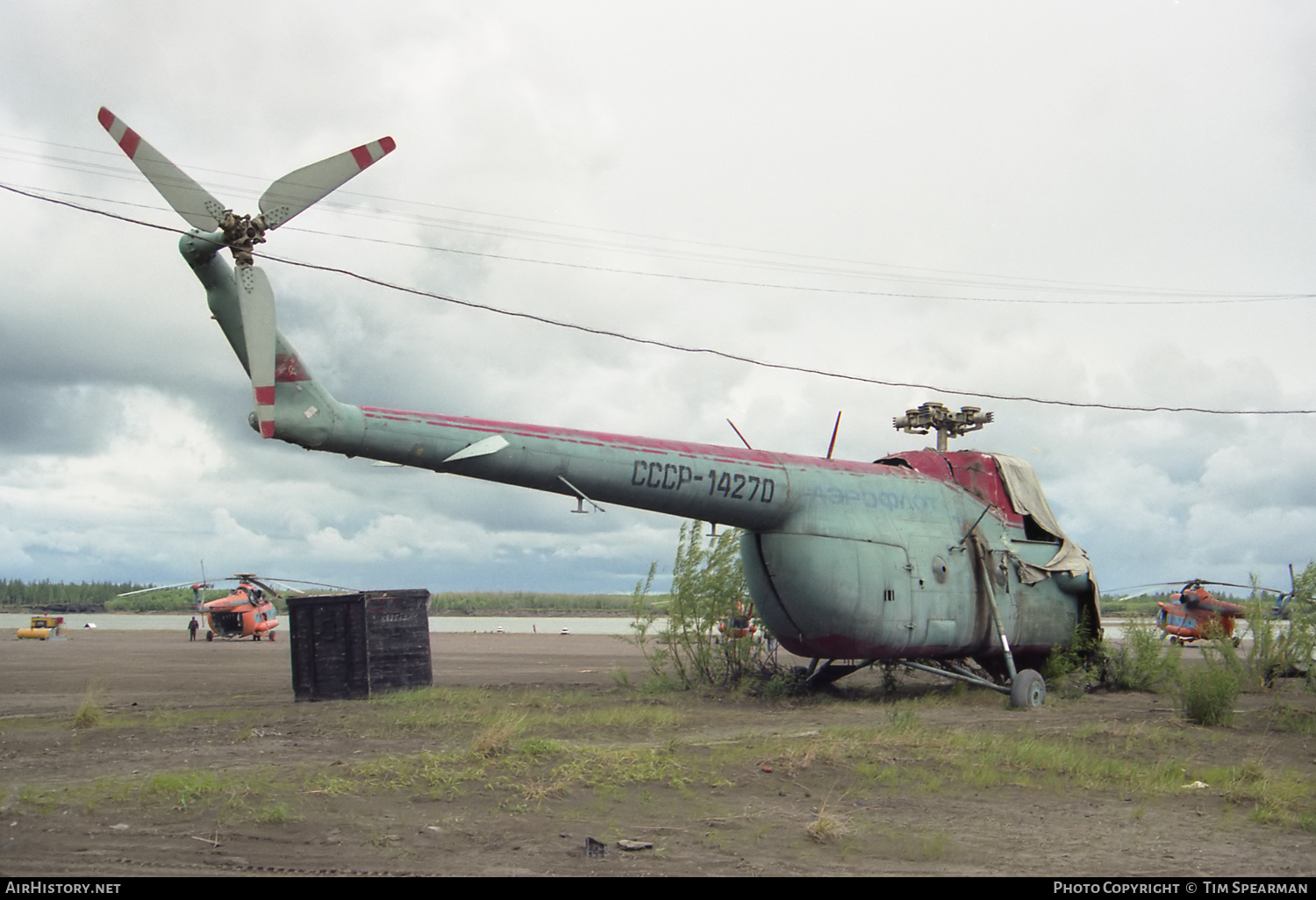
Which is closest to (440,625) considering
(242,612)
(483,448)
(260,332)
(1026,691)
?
(242,612)

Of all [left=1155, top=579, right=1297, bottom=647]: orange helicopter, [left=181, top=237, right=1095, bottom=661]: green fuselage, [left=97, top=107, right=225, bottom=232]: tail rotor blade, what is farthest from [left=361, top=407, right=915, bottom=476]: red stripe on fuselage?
[left=1155, top=579, right=1297, bottom=647]: orange helicopter

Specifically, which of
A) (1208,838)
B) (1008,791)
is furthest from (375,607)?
(1208,838)

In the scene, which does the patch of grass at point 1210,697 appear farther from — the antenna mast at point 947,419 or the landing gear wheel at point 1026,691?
the antenna mast at point 947,419

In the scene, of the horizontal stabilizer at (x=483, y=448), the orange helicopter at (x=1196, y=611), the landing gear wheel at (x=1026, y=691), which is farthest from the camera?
the orange helicopter at (x=1196, y=611)

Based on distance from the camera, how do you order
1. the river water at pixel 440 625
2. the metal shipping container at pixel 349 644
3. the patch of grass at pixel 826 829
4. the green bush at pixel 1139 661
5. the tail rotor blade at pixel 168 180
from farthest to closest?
the river water at pixel 440 625 < the green bush at pixel 1139 661 < the metal shipping container at pixel 349 644 < the tail rotor blade at pixel 168 180 < the patch of grass at pixel 826 829

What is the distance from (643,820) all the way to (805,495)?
27.7ft

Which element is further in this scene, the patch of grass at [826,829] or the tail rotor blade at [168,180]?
the tail rotor blade at [168,180]

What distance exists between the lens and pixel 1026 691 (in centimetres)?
1612

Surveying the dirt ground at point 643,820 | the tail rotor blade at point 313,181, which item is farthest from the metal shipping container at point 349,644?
the tail rotor blade at point 313,181

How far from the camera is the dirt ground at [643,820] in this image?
21.5ft

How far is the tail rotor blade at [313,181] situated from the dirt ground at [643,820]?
238 inches

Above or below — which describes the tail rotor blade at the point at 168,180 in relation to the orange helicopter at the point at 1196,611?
above

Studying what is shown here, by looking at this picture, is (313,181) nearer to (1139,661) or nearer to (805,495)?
(805,495)

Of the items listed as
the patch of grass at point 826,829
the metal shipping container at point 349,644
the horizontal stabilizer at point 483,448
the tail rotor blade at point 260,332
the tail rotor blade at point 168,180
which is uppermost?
Result: the tail rotor blade at point 168,180
